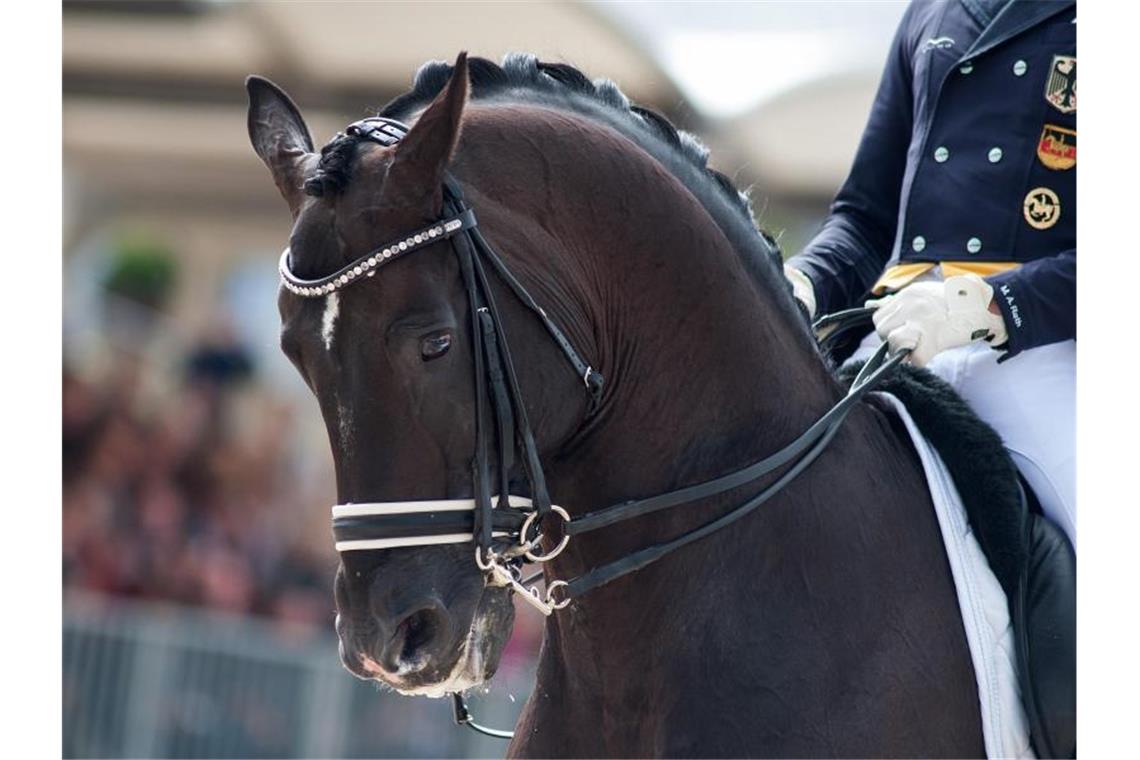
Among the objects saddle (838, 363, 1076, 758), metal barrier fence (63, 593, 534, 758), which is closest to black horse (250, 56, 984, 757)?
saddle (838, 363, 1076, 758)

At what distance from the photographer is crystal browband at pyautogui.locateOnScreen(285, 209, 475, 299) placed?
2.88m

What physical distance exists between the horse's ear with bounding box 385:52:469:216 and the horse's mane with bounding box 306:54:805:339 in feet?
0.99

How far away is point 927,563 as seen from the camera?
10.9 feet

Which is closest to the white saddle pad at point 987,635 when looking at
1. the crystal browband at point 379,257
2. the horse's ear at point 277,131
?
the crystal browband at point 379,257

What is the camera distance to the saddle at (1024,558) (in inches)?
129

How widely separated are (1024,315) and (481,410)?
1386 mm

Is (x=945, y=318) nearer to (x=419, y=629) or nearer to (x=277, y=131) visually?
(x=419, y=629)

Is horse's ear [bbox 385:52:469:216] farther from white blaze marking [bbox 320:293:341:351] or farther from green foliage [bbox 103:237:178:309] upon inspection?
green foliage [bbox 103:237:178:309]

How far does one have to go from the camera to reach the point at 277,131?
11.0ft

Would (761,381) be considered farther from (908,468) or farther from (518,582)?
(518,582)

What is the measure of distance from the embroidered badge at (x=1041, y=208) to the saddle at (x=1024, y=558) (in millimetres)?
499

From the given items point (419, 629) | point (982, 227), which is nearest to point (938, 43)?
point (982, 227)

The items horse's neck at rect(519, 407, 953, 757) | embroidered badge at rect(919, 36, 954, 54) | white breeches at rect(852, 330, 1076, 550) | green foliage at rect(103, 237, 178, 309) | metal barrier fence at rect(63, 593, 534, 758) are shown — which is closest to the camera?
horse's neck at rect(519, 407, 953, 757)
